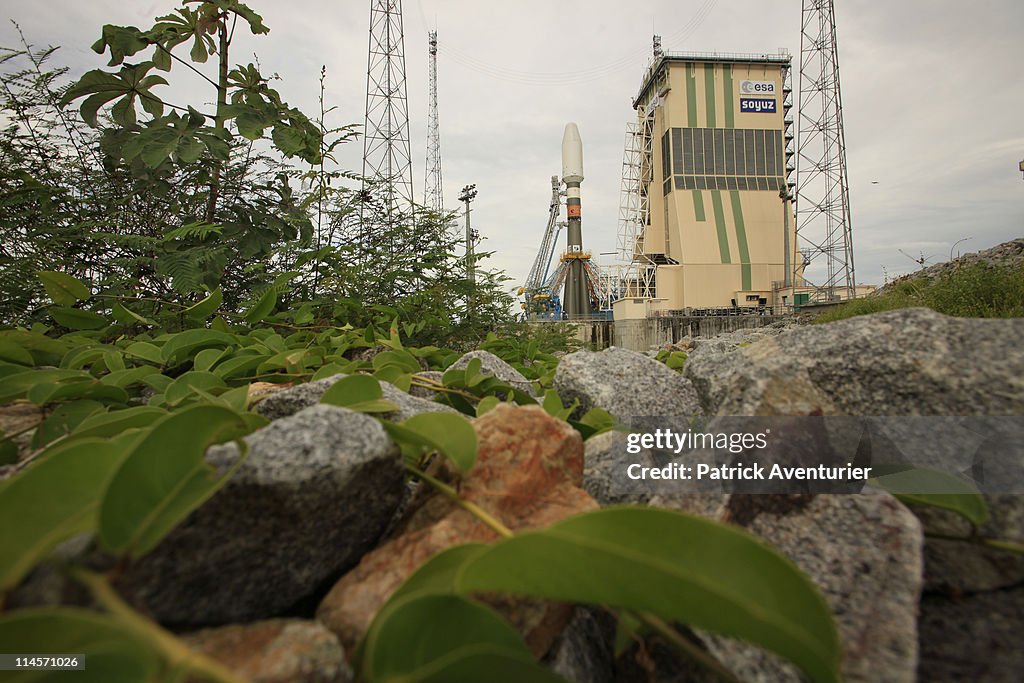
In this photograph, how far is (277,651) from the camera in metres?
0.31

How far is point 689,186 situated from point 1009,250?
17722 mm

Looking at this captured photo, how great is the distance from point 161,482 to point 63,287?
3.23 ft

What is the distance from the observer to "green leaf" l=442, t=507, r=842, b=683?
0.83ft

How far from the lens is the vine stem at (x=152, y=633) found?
242 millimetres

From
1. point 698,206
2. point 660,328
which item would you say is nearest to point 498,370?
point 660,328

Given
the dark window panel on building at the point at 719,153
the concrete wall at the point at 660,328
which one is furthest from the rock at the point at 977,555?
the dark window panel on building at the point at 719,153

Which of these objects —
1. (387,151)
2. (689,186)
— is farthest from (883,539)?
(689,186)

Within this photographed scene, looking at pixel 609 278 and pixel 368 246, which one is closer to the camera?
pixel 368 246

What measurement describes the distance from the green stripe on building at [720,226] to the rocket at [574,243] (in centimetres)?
744

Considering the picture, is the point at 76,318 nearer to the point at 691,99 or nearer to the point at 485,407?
the point at 485,407

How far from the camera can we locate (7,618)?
0.74 ft

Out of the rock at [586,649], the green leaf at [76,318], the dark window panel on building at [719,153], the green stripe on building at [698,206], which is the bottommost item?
the rock at [586,649]

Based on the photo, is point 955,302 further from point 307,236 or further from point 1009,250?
point 307,236

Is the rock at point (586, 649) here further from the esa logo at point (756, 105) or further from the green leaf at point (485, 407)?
the esa logo at point (756, 105)
